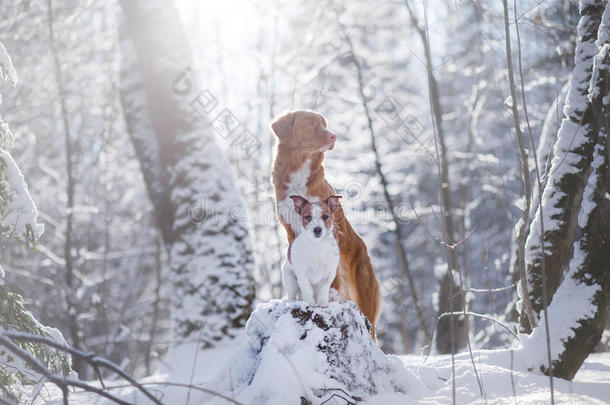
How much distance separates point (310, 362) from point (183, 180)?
3689 millimetres

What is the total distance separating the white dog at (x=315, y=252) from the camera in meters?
2.84

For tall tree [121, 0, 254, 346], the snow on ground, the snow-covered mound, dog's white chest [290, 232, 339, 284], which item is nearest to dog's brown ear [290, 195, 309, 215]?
dog's white chest [290, 232, 339, 284]

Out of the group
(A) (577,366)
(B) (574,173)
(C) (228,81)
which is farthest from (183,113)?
(C) (228,81)

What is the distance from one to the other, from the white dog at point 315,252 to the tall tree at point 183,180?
2.60m

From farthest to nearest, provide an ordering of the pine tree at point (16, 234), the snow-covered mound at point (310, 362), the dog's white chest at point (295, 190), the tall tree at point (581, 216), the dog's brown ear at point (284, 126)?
the dog's brown ear at point (284, 126) < the dog's white chest at point (295, 190) < the tall tree at point (581, 216) < the pine tree at point (16, 234) < the snow-covered mound at point (310, 362)

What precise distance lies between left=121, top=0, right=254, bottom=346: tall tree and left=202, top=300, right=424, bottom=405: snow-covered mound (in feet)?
7.72

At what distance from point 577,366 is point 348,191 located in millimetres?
6707

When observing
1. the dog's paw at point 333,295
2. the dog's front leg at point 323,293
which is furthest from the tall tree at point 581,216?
the dog's front leg at point 323,293

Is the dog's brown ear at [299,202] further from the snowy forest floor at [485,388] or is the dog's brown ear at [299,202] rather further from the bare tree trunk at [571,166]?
the bare tree trunk at [571,166]

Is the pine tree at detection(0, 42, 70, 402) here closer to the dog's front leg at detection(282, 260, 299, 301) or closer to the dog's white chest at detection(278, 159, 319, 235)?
the dog's front leg at detection(282, 260, 299, 301)

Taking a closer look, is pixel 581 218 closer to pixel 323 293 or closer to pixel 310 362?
pixel 323 293

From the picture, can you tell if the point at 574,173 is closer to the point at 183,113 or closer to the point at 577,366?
the point at 577,366

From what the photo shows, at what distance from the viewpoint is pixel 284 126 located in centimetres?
359

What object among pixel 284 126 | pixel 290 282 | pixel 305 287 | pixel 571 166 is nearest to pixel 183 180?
pixel 284 126
